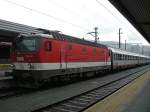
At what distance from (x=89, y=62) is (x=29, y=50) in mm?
8772

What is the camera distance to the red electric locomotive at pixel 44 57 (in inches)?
663

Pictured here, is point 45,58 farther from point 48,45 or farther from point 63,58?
point 63,58

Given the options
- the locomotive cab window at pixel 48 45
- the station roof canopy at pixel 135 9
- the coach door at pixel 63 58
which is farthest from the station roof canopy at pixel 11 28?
the locomotive cab window at pixel 48 45

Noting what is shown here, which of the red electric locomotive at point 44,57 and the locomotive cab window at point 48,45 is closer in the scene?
the red electric locomotive at point 44,57

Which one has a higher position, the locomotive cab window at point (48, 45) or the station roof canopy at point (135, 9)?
the station roof canopy at point (135, 9)

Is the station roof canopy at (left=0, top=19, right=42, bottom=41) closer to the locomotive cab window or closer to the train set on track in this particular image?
the train set on track

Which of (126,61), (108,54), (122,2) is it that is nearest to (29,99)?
(122,2)

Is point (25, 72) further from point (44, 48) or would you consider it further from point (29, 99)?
point (29, 99)

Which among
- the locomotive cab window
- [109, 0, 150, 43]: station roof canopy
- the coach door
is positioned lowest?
the coach door

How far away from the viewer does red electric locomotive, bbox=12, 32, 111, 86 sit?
55.2ft

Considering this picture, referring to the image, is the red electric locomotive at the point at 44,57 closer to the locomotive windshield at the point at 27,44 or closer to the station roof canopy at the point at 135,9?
the locomotive windshield at the point at 27,44

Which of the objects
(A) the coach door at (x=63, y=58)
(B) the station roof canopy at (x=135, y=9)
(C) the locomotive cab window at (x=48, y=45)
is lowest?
(A) the coach door at (x=63, y=58)

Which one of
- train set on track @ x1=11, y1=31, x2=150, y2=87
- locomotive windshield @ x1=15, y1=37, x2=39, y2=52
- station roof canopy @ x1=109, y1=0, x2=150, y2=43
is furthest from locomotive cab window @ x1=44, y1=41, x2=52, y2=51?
station roof canopy @ x1=109, y1=0, x2=150, y2=43

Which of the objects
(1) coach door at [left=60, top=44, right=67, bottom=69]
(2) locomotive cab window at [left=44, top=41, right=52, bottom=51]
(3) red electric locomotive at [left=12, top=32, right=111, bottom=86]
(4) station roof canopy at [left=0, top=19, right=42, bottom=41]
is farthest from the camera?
(4) station roof canopy at [left=0, top=19, right=42, bottom=41]
